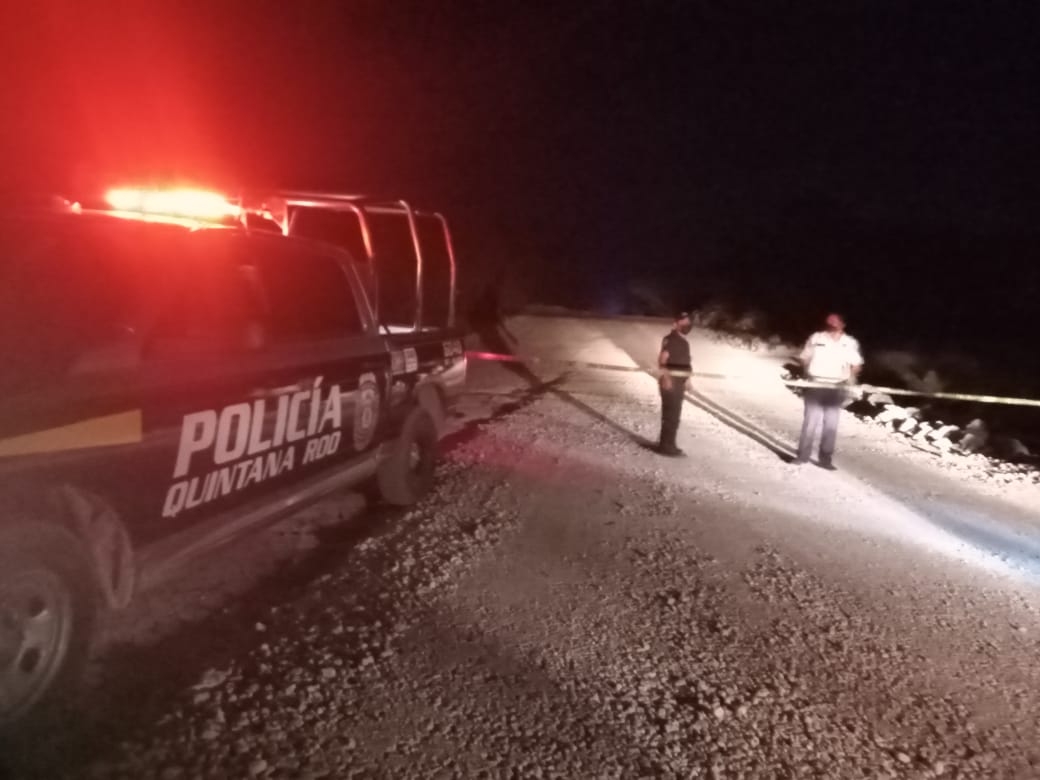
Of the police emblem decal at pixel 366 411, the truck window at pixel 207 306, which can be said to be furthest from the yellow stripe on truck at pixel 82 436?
the police emblem decal at pixel 366 411

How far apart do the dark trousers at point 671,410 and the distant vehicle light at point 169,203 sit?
205 inches

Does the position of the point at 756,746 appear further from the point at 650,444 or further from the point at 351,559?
the point at 650,444

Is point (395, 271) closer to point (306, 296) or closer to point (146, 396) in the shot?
point (306, 296)

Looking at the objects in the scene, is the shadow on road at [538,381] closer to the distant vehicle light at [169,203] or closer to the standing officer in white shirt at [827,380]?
the standing officer in white shirt at [827,380]

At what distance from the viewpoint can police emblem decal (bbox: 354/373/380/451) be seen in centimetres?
596

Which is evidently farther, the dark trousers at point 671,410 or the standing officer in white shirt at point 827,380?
the standing officer in white shirt at point 827,380

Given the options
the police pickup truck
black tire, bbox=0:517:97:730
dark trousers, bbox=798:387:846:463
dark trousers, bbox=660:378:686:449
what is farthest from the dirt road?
dark trousers, bbox=798:387:846:463

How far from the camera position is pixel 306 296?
18.3ft

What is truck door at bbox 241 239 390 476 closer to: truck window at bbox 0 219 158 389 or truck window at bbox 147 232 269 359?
truck window at bbox 147 232 269 359

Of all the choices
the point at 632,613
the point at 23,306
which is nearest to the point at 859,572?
the point at 632,613

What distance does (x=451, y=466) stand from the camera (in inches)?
340

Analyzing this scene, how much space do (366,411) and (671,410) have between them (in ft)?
14.5

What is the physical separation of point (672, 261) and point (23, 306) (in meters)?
79.7

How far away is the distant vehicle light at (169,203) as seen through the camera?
4953 millimetres
